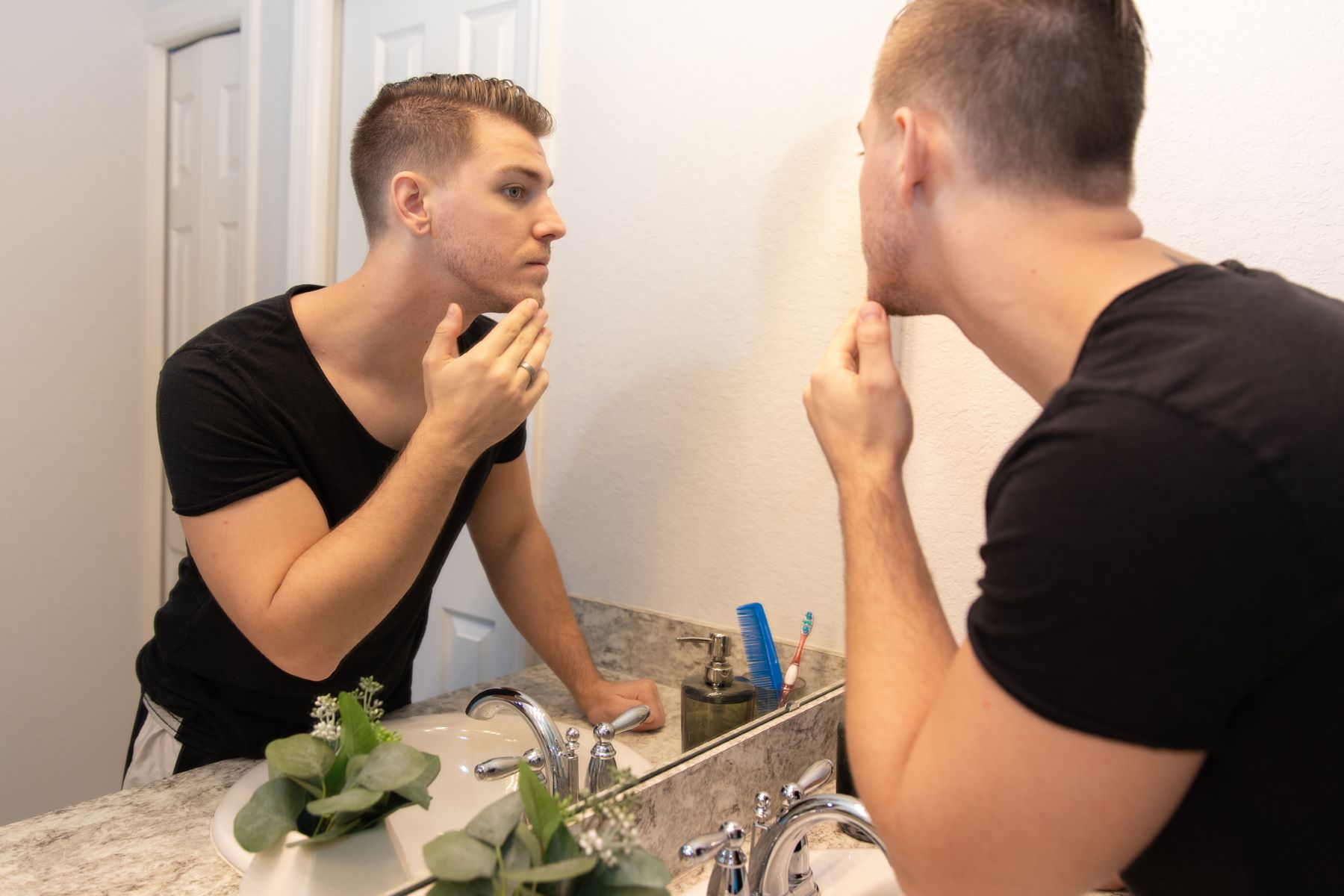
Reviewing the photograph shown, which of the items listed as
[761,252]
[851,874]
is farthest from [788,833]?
[761,252]

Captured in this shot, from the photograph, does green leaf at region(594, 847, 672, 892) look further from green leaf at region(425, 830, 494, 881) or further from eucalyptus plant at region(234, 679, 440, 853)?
eucalyptus plant at region(234, 679, 440, 853)

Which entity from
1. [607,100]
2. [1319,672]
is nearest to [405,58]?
[607,100]

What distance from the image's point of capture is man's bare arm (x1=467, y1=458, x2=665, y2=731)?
3.46 ft

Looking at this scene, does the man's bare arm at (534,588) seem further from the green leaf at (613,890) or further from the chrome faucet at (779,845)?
the green leaf at (613,890)

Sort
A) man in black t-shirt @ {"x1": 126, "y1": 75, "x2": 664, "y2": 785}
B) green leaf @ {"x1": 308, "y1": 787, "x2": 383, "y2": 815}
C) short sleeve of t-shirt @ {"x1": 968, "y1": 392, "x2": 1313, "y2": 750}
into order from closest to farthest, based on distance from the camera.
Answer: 1. short sleeve of t-shirt @ {"x1": 968, "y1": 392, "x2": 1313, "y2": 750}
2. green leaf @ {"x1": 308, "y1": 787, "x2": 383, "y2": 815}
3. man in black t-shirt @ {"x1": 126, "y1": 75, "x2": 664, "y2": 785}

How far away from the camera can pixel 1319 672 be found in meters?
0.50

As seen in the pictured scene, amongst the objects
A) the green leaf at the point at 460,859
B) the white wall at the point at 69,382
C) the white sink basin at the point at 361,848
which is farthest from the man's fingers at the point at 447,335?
the green leaf at the point at 460,859

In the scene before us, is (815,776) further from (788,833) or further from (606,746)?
(606,746)

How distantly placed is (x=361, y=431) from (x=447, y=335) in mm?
132

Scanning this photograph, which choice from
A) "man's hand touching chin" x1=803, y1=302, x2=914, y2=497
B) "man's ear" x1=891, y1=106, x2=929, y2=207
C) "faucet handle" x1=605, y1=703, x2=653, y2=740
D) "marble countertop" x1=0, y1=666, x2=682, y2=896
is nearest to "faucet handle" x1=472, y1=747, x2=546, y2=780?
"faucet handle" x1=605, y1=703, x2=653, y2=740

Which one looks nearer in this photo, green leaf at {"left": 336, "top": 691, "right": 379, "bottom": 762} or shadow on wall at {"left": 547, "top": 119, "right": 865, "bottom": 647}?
green leaf at {"left": 336, "top": 691, "right": 379, "bottom": 762}

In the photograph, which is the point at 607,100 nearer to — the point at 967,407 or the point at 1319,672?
the point at 967,407

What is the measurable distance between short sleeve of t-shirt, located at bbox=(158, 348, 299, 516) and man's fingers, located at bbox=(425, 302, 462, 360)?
0.18 meters

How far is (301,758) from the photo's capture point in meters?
0.76
